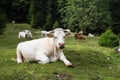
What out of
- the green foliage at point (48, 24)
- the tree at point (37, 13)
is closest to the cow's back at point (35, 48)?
the green foliage at point (48, 24)

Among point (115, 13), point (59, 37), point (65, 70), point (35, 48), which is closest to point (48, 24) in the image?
point (115, 13)

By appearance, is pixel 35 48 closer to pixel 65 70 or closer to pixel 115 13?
pixel 65 70

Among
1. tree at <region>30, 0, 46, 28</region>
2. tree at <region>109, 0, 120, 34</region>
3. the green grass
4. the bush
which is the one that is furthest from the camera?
tree at <region>109, 0, 120, 34</region>

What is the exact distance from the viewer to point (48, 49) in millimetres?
9812

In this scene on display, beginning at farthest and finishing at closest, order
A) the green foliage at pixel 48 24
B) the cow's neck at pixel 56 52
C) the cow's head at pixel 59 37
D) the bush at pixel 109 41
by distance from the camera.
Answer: the green foliage at pixel 48 24 < the bush at pixel 109 41 < the cow's neck at pixel 56 52 < the cow's head at pixel 59 37

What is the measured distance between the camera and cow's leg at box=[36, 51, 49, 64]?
959cm

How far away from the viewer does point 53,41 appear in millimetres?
9805

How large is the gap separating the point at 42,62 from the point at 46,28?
2763cm

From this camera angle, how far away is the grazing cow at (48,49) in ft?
31.6

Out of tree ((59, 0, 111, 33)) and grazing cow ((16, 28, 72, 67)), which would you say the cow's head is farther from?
tree ((59, 0, 111, 33))

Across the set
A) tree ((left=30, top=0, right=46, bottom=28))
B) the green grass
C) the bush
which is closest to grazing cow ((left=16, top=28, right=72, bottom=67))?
the green grass

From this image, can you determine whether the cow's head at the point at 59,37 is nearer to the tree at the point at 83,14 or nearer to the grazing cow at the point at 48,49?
the grazing cow at the point at 48,49

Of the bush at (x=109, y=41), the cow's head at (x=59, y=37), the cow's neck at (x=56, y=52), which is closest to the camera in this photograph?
the cow's head at (x=59, y=37)

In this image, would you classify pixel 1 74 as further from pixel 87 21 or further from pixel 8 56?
pixel 87 21
